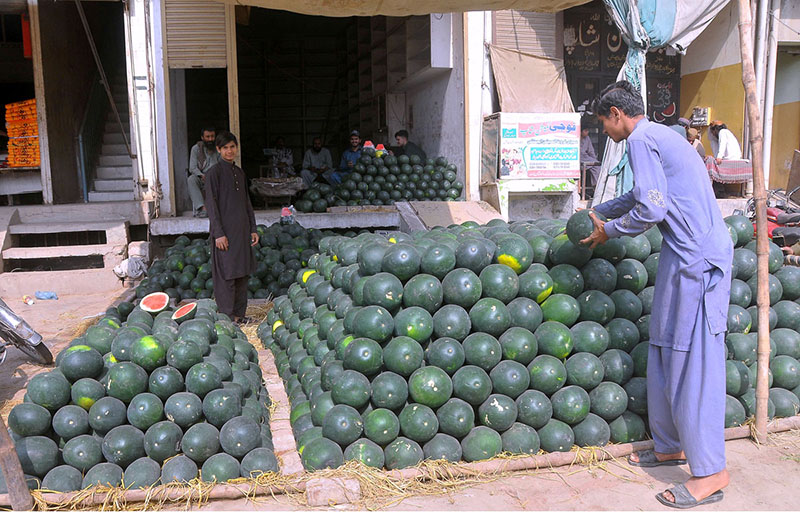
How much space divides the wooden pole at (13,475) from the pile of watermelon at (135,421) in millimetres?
168

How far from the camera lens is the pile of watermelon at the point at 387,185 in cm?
1110

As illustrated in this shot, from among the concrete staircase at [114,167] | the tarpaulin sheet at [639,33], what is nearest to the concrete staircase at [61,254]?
the concrete staircase at [114,167]

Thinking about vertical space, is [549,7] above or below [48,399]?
above

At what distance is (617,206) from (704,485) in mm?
1647

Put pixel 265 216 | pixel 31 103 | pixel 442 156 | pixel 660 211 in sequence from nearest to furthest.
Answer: pixel 660 211 < pixel 265 216 < pixel 31 103 < pixel 442 156

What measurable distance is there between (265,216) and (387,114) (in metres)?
6.35

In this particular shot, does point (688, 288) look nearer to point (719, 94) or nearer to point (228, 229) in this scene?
point (228, 229)

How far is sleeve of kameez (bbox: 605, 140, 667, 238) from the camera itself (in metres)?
3.09

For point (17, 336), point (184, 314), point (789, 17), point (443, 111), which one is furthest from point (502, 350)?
point (789, 17)

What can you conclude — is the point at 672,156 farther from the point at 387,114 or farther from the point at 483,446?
the point at 387,114

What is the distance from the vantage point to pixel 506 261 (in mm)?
3979

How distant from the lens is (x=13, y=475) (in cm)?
290

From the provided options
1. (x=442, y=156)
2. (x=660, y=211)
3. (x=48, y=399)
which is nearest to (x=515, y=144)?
(x=442, y=156)

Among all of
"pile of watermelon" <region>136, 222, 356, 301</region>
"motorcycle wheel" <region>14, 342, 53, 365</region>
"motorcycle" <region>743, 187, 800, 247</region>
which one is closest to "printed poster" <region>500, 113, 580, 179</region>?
"motorcycle" <region>743, 187, 800, 247</region>
